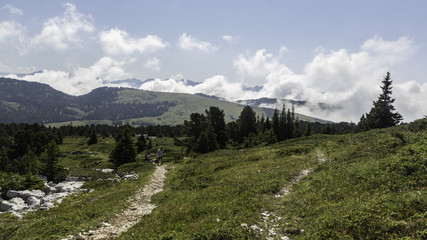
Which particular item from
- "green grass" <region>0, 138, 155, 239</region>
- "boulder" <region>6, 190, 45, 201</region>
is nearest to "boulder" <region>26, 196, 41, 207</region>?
"boulder" <region>6, 190, 45, 201</region>

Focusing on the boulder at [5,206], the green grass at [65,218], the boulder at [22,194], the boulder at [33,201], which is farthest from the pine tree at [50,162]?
the boulder at [5,206]

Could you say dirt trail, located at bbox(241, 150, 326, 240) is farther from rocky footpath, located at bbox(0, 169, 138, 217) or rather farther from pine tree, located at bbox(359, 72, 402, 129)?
pine tree, located at bbox(359, 72, 402, 129)

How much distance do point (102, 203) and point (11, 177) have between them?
63.1ft

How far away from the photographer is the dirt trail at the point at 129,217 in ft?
47.3

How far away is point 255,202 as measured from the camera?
660 inches

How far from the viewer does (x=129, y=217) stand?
17.8 meters

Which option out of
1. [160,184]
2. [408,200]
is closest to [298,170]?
[408,200]

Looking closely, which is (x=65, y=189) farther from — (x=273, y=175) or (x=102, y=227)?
(x=273, y=175)

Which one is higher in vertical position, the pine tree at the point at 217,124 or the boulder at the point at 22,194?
the pine tree at the point at 217,124

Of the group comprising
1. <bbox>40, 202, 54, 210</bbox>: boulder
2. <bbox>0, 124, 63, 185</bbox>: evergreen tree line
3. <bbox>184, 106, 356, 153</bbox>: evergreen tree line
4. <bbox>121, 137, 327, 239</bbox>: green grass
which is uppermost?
<bbox>184, 106, 356, 153</bbox>: evergreen tree line

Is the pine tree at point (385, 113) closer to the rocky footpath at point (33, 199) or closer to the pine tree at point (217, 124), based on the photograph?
the pine tree at point (217, 124)

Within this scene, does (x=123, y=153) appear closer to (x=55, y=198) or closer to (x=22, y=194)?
(x=22, y=194)

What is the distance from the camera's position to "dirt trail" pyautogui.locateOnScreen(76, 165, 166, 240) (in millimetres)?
14406

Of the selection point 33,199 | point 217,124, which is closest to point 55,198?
point 33,199
